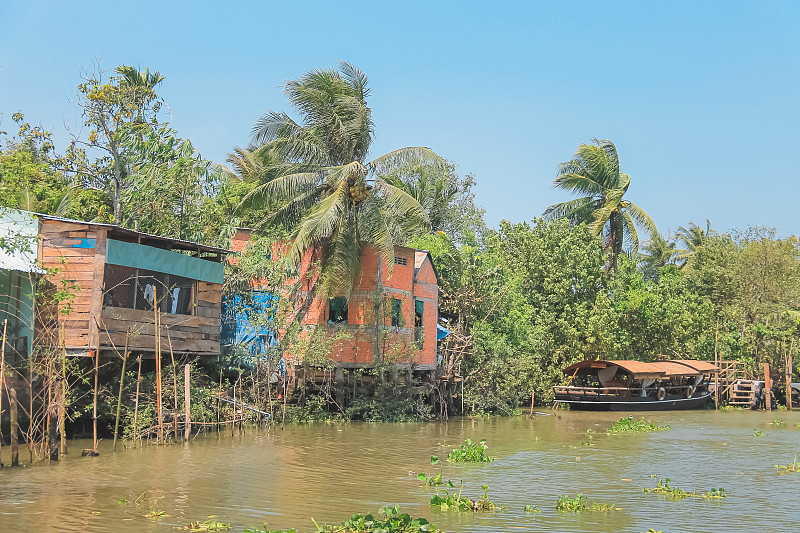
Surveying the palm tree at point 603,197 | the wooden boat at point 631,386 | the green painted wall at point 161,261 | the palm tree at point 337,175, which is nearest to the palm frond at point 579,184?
the palm tree at point 603,197

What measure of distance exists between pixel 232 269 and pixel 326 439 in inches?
249

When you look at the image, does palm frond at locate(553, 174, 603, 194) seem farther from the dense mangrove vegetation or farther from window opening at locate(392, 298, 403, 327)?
window opening at locate(392, 298, 403, 327)

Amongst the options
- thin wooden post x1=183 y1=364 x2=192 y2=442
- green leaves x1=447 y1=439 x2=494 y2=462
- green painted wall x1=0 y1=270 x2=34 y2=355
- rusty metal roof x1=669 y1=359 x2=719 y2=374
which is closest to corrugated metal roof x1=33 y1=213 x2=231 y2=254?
green painted wall x1=0 y1=270 x2=34 y2=355

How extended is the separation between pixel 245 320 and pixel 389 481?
11.3 meters

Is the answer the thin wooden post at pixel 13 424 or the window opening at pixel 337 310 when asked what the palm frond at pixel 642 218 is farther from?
the thin wooden post at pixel 13 424

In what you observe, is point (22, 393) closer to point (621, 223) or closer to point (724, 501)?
point (724, 501)

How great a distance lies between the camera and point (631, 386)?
3400 centimetres

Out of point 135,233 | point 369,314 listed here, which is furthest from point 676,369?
point 135,233

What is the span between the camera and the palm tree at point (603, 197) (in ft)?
121

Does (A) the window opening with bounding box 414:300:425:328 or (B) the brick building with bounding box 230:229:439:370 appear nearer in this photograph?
(B) the brick building with bounding box 230:229:439:370

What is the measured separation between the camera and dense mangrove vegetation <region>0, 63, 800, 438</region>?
23.1 metres

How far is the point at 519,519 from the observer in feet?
34.0

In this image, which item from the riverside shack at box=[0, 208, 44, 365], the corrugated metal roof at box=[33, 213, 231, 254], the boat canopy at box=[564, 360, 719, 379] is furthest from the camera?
the boat canopy at box=[564, 360, 719, 379]

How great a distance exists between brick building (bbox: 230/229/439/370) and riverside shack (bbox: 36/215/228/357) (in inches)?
175
